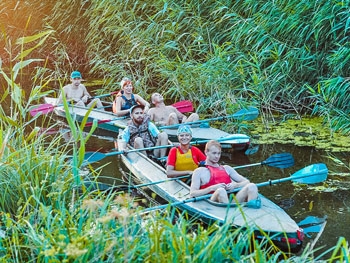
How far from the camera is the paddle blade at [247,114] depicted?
8.95 m

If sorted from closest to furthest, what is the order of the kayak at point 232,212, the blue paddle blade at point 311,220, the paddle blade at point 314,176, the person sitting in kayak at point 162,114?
the kayak at point 232,212, the blue paddle blade at point 311,220, the paddle blade at point 314,176, the person sitting in kayak at point 162,114

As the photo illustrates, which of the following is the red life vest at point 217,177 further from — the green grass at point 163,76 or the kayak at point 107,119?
the kayak at point 107,119

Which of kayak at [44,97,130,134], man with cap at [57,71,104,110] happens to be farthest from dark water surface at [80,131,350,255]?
man with cap at [57,71,104,110]

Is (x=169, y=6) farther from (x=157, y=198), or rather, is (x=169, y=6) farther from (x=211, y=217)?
(x=211, y=217)

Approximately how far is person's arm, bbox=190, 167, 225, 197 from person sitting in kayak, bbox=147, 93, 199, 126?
3.45m

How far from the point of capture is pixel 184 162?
6789mm

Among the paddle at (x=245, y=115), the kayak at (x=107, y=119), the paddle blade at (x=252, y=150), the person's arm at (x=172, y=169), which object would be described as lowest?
the kayak at (x=107, y=119)

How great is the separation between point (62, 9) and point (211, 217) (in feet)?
34.3

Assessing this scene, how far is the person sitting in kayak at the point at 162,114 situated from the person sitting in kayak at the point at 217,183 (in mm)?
3340

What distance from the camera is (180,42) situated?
455 inches

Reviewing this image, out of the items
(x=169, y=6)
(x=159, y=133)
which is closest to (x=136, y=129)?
(x=159, y=133)

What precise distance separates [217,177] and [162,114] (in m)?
3.68

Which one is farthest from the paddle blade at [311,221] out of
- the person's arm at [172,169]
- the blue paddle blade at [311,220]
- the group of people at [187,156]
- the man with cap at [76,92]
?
the man with cap at [76,92]

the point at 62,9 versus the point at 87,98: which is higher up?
the point at 62,9
